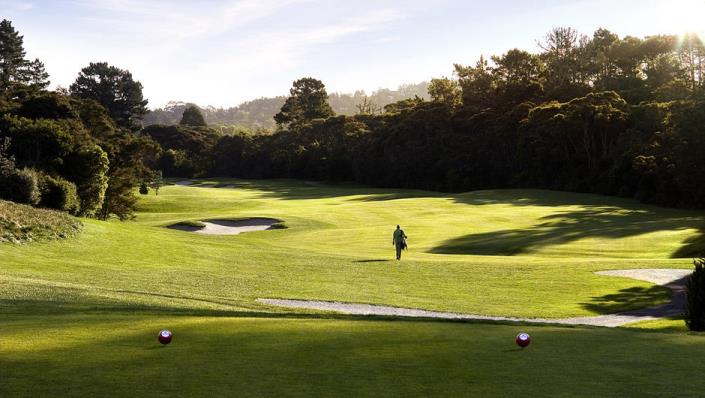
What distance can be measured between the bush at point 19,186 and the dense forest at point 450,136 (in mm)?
72

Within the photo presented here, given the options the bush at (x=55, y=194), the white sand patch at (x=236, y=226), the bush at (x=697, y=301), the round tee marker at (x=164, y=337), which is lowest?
the white sand patch at (x=236, y=226)

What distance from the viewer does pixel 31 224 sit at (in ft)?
95.3

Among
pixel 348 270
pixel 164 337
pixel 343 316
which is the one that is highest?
pixel 164 337

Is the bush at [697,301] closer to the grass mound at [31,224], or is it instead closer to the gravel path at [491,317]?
the gravel path at [491,317]

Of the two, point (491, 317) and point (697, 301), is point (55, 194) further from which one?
point (697, 301)

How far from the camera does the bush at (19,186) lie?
35438 mm

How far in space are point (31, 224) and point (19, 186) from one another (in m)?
8.18

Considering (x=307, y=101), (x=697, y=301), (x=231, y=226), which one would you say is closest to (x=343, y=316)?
(x=697, y=301)

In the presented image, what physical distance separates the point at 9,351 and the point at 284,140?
13053 centimetres

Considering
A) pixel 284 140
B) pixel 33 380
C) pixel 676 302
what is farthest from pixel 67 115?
pixel 284 140

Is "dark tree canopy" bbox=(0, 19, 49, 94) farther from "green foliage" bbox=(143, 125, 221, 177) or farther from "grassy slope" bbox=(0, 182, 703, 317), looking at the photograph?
"grassy slope" bbox=(0, 182, 703, 317)

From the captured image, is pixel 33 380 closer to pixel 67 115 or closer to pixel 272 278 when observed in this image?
pixel 272 278

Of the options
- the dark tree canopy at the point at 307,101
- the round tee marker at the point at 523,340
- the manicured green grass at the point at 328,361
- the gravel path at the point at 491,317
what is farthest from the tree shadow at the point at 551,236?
the dark tree canopy at the point at 307,101

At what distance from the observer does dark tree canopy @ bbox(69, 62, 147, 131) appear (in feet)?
425
